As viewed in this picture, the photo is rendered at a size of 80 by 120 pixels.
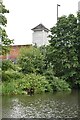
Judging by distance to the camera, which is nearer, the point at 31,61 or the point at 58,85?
the point at 58,85

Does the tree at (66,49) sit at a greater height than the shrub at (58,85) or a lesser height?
greater

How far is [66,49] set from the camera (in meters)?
30.3

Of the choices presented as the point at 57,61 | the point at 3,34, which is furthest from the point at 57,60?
the point at 3,34

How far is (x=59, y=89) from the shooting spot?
2617 centimetres

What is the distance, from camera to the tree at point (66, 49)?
29688mm

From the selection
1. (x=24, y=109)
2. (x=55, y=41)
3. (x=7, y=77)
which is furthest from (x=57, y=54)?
(x=24, y=109)

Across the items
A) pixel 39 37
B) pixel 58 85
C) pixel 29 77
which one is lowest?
pixel 58 85

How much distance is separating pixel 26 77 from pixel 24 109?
10.9 metres

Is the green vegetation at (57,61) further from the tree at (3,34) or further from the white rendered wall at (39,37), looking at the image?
the white rendered wall at (39,37)

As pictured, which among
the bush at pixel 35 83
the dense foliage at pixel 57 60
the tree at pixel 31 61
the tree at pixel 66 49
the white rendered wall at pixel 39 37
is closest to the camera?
the bush at pixel 35 83

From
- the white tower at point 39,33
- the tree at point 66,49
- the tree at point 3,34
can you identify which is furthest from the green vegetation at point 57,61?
the white tower at point 39,33

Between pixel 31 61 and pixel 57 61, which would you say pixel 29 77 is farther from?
pixel 57 61

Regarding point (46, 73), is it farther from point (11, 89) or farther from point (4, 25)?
point (4, 25)

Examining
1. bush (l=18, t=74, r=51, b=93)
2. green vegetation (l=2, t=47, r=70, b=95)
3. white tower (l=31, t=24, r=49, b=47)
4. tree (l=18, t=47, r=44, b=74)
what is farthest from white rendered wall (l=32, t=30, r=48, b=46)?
bush (l=18, t=74, r=51, b=93)
